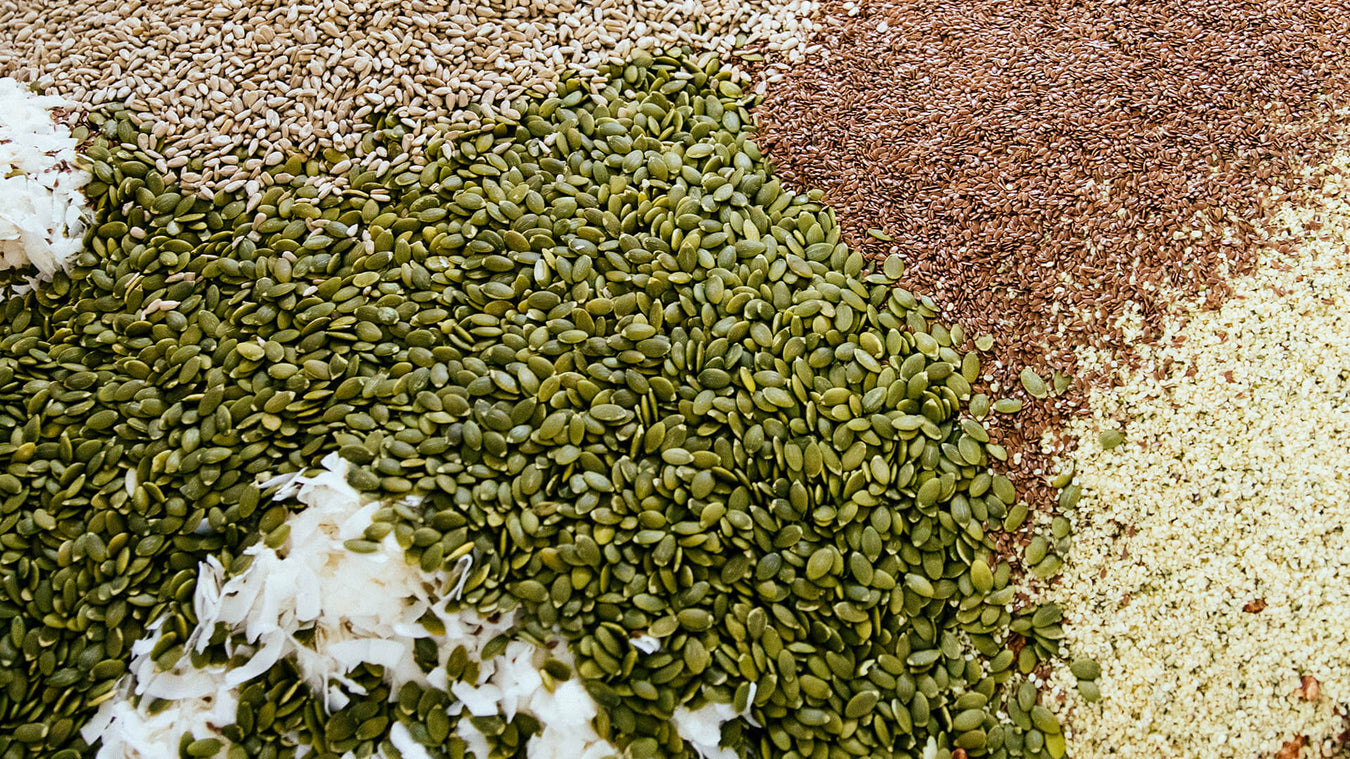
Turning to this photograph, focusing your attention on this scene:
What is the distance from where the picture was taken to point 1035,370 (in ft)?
5.98

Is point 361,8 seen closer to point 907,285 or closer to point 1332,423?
point 907,285

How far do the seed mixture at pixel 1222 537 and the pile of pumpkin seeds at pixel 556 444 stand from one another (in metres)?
0.15

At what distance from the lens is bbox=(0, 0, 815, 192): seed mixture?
2.02 metres

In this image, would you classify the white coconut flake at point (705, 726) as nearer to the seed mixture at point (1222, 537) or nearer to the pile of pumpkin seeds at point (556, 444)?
the pile of pumpkin seeds at point (556, 444)

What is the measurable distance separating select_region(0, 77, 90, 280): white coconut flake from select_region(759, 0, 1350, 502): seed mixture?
5.05 feet

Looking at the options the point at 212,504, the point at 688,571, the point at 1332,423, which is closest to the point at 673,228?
the point at 688,571

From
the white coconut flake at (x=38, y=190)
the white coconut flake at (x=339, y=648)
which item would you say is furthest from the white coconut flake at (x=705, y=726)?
the white coconut flake at (x=38, y=190)

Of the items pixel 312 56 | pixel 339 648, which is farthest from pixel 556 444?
pixel 312 56

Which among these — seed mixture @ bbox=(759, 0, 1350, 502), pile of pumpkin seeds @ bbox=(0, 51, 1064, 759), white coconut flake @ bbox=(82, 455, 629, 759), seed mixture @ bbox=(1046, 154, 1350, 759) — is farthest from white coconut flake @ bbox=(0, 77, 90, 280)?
seed mixture @ bbox=(1046, 154, 1350, 759)

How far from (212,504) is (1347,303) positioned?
2.25 m

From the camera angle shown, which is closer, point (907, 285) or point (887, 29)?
point (907, 285)

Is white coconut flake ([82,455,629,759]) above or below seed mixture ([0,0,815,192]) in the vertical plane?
below

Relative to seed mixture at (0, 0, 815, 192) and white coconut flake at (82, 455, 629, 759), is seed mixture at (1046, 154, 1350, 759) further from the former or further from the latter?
seed mixture at (0, 0, 815, 192)

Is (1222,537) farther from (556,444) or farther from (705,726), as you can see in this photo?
(556,444)
